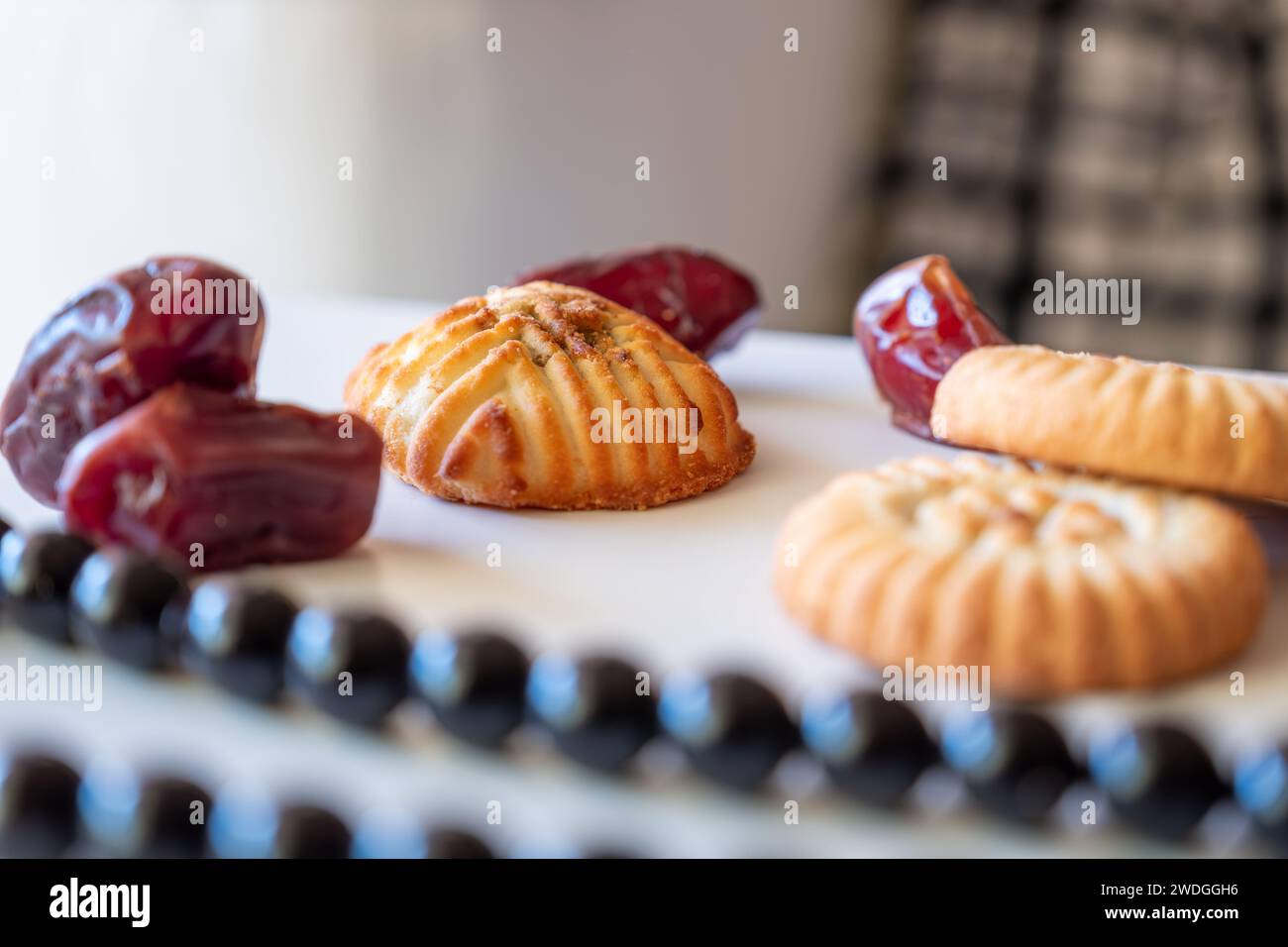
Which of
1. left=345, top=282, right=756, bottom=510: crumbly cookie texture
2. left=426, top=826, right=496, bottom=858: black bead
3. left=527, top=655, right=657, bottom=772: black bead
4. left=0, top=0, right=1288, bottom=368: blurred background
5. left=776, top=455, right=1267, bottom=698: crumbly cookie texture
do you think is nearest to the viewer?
left=426, top=826, right=496, bottom=858: black bead

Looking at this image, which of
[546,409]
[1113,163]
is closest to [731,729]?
[546,409]

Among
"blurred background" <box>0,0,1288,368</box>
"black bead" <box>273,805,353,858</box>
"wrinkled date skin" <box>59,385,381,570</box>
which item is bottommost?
"black bead" <box>273,805,353,858</box>

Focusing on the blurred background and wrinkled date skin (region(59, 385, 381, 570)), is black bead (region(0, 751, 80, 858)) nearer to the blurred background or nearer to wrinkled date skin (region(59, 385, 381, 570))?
wrinkled date skin (region(59, 385, 381, 570))

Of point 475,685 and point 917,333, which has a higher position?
point 917,333

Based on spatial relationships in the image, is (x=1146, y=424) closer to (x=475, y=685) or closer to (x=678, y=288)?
(x=475, y=685)

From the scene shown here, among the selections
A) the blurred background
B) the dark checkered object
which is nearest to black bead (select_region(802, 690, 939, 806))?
the blurred background

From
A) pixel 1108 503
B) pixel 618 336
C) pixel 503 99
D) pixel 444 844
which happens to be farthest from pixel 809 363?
pixel 503 99
